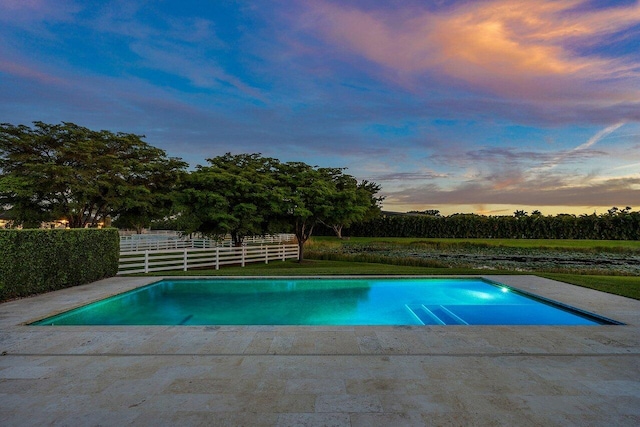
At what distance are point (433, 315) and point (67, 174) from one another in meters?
28.3

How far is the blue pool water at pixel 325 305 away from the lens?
7.14 meters

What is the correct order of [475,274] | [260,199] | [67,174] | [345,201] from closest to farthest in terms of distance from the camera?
[475,274]
[260,199]
[345,201]
[67,174]

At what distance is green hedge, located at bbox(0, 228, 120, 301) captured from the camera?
316 inches

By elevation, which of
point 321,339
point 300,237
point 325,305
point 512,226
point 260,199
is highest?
point 260,199

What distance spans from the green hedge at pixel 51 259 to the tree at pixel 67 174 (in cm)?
1775

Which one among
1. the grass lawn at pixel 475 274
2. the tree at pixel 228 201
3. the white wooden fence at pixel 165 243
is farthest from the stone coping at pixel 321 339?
the white wooden fence at pixel 165 243

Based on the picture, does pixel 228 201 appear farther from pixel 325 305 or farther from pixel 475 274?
pixel 475 274

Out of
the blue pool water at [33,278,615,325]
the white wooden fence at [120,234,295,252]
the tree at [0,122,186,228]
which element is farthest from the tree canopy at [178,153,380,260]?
the tree at [0,122,186,228]

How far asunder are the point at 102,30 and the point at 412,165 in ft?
59.1

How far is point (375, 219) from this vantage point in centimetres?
4459

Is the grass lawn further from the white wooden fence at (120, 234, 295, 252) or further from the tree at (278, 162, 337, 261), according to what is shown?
the white wooden fence at (120, 234, 295, 252)

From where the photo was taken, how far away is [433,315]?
25.3ft

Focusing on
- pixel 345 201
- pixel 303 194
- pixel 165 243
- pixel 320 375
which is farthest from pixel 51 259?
pixel 165 243

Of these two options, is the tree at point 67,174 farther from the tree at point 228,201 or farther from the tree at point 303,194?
the tree at point 303,194
